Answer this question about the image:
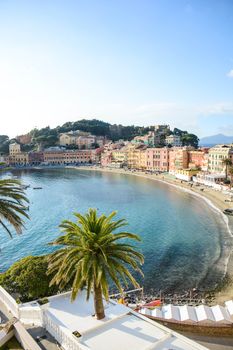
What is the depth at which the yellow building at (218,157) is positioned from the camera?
10356 cm

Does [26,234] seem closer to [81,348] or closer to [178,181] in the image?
[81,348]

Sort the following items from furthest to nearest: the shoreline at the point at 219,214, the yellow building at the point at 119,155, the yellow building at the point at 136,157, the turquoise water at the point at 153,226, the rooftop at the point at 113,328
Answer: the yellow building at the point at 119,155, the yellow building at the point at 136,157, the turquoise water at the point at 153,226, the shoreline at the point at 219,214, the rooftop at the point at 113,328

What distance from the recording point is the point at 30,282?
20.1 metres

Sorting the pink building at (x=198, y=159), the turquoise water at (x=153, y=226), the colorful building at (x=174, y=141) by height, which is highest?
the colorful building at (x=174, y=141)

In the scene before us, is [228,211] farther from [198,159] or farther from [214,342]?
[198,159]

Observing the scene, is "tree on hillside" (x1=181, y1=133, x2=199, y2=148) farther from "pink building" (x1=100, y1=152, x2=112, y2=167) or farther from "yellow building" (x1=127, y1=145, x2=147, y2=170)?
"pink building" (x1=100, y1=152, x2=112, y2=167)

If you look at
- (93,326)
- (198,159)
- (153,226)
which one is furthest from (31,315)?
(198,159)

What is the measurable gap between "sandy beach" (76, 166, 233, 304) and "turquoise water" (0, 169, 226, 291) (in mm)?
1281

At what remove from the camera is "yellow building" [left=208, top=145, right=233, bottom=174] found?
340 ft

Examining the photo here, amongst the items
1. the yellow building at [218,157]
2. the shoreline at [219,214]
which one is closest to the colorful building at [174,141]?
the shoreline at [219,214]

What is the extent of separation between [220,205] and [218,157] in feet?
122

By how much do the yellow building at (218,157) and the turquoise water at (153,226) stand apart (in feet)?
59.7

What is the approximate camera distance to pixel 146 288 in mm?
34406

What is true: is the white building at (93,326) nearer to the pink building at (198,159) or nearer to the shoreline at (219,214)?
the shoreline at (219,214)
